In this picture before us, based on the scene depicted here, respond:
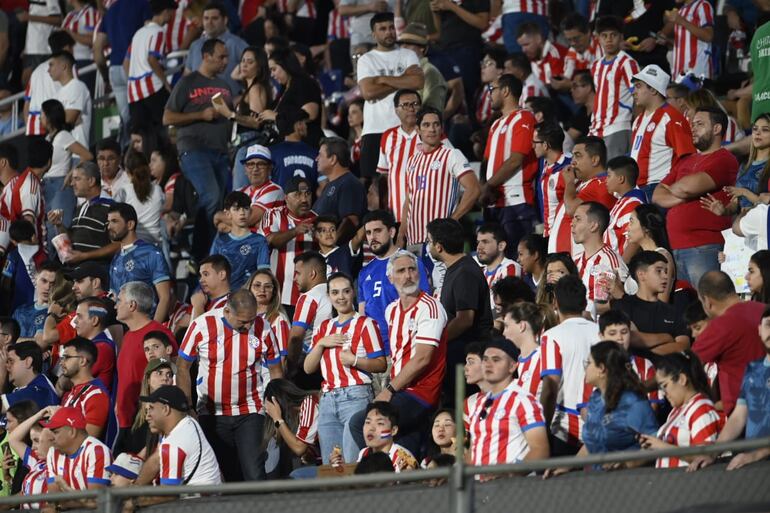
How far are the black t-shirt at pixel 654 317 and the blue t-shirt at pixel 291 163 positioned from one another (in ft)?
15.6

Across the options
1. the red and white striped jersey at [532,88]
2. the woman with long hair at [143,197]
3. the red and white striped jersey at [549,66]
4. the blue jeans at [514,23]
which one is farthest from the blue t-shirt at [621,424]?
the blue jeans at [514,23]

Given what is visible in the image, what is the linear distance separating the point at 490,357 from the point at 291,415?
2478 mm

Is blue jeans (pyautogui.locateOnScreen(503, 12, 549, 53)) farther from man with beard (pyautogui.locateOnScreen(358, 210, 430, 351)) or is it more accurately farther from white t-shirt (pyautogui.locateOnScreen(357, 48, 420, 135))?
man with beard (pyautogui.locateOnScreen(358, 210, 430, 351))

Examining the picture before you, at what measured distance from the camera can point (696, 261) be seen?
10461 mm

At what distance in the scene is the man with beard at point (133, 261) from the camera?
12.4m

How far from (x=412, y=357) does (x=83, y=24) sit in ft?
35.7

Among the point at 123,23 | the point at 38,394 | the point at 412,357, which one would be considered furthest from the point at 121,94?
the point at 412,357

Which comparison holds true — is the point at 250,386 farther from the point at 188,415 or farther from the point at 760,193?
the point at 760,193

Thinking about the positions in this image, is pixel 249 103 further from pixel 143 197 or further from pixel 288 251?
pixel 288 251

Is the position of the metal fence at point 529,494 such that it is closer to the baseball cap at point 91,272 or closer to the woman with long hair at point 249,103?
the baseball cap at point 91,272

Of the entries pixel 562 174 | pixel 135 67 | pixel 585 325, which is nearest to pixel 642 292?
pixel 585 325

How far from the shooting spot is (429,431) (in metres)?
9.70

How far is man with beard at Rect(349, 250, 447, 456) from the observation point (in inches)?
377

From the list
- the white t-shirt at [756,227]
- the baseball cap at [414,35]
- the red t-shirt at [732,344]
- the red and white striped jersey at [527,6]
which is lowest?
the red t-shirt at [732,344]
